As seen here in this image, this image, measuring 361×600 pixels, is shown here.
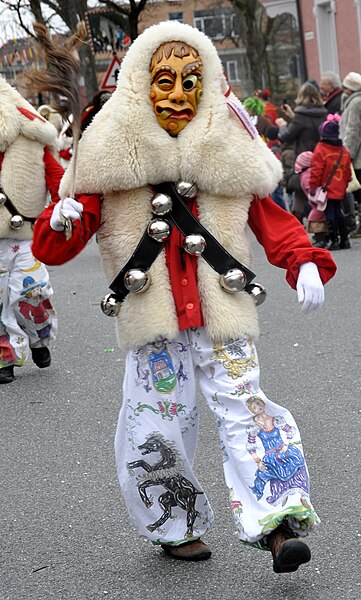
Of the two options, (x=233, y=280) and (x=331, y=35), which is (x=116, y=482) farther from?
(x=331, y=35)

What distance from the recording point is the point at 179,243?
4086mm

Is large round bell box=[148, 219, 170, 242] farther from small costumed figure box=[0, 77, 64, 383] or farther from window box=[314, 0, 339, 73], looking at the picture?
window box=[314, 0, 339, 73]

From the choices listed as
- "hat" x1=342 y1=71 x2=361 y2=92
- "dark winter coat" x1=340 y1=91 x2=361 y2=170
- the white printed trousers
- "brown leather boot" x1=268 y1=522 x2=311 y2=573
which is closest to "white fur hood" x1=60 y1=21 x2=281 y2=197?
"brown leather boot" x1=268 y1=522 x2=311 y2=573

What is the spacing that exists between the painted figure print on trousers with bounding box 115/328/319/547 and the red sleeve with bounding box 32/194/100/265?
42 cm

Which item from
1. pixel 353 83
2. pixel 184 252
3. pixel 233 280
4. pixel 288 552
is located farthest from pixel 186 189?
pixel 353 83

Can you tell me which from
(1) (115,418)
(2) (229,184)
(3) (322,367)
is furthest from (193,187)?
(3) (322,367)

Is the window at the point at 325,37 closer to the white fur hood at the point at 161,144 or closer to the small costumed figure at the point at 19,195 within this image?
the small costumed figure at the point at 19,195

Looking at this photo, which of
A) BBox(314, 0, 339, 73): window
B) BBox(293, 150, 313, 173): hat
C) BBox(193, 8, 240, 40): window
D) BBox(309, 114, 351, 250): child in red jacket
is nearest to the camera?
BBox(309, 114, 351, 250): child in red jacket

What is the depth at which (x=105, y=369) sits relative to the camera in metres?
7.98

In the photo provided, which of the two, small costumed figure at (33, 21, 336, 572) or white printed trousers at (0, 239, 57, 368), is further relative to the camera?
white printed trousers at (0, 239, 57, 368)

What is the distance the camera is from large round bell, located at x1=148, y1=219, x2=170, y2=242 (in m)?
4.03

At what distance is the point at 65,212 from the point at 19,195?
3475 millimetres

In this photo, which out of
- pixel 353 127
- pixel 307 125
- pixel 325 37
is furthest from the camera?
pixel 325 37

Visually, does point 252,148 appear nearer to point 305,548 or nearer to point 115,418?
point 305,548
